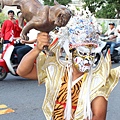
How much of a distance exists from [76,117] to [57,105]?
0.54 ft

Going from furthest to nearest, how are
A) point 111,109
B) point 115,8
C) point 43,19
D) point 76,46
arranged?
point 115,8 < point 111,109 < point 76,46 < point 43,19

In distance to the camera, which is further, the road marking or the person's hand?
the road marking

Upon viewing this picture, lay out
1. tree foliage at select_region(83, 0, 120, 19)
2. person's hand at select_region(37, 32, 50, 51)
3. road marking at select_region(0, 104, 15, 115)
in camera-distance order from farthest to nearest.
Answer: tree foliage at select_region(83, 0, 120, 19) < road marking at select_region(0, 104, 15, 115) < person's hand at select_region(37, 32, 50, 51)

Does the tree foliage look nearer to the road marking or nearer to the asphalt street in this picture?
the asphalt street

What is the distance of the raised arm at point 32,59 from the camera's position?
183cm

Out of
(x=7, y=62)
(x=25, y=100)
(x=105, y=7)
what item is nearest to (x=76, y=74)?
(x=25, y=100)

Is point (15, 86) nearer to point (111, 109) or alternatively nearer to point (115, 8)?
point (111, 109)

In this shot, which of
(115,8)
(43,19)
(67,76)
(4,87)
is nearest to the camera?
(43,19)

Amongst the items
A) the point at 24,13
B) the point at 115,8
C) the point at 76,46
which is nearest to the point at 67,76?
the point at 76,46

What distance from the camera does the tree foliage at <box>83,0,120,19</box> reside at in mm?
20375

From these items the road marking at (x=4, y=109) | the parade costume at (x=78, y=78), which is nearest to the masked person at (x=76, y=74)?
the parade costume at (x=78, y=78)

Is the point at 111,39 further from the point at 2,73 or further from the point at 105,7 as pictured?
the point at 105,7

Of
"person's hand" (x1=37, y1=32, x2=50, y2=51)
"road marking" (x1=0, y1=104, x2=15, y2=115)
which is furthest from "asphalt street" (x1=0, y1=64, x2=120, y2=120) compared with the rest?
"person's hand" (x1=37, y1=32, x2=50, y2=51)

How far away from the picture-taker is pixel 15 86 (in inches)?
266
